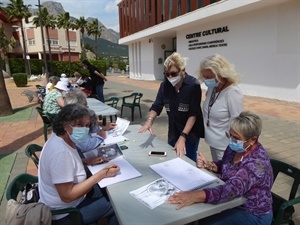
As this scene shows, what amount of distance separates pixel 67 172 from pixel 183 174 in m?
0.84

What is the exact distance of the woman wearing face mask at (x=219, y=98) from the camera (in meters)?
2.29

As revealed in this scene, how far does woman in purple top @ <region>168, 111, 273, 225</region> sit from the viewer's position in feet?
5.08

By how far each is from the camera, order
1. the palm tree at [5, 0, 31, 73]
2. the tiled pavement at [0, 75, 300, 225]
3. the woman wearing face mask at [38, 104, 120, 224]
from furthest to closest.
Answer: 1. the palm tree at [5, 0, 31, 73]
2. the tiled pavement at [0, 75, 300, 225]
3. the woman wearing face mask at [38, 104, 120, 224]

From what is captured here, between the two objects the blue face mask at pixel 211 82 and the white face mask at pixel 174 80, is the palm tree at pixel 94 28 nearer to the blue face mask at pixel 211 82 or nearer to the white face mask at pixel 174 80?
the white face mask at pixel 174 80

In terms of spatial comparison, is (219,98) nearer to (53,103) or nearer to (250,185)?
(250,185)

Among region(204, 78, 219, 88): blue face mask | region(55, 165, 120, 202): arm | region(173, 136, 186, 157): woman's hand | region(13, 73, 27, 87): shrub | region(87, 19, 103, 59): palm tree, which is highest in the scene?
region(87, 19, 103, 59): palm tree

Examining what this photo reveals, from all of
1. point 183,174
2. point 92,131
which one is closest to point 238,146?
point 183,174

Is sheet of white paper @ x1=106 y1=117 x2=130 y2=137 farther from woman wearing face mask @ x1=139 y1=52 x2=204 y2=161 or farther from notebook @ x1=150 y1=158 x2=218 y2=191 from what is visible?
notebook @ x1=150 y1=158 x2=218 y2=191

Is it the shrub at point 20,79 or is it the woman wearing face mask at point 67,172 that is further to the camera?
the shrub at point 20,79

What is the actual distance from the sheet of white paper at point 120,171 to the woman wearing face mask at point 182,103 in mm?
535

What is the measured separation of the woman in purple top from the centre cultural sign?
11201 millimetres

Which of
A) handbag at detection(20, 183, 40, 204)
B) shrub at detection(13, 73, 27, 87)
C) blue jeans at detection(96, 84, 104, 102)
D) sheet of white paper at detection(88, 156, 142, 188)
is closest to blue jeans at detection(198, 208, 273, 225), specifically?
sheet of white paper at detection(88, 156, 142, 188)

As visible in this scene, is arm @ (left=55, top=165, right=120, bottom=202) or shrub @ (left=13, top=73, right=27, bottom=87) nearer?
arm @ (left=55, top=165, right=120, bottom=202)

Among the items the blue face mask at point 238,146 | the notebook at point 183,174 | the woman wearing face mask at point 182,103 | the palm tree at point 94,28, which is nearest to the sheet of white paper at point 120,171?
the notebook at point 183,174
